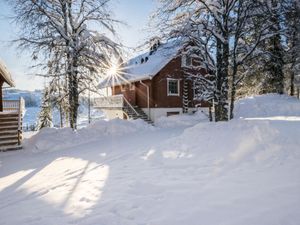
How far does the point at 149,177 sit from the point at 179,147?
2602 mm

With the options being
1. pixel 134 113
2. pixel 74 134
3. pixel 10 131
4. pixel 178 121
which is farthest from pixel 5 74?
pixel 178 121

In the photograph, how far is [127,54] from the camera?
16.3 meters

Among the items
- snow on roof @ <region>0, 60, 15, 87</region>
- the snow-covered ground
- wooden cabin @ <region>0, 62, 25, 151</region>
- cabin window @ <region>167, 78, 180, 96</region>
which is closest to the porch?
cabin window @ <region>167, 78, 180, 96</region>

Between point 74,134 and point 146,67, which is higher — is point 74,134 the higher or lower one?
the lower one

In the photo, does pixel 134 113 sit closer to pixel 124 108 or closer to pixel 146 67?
pixel 124 108

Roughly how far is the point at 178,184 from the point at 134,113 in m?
18.7

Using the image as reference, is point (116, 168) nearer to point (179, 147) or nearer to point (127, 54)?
point (179, 147)

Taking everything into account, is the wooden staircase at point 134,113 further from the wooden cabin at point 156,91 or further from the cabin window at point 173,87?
the cabin window at point 173,87

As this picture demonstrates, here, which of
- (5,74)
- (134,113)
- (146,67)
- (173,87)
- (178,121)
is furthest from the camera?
(173,87)

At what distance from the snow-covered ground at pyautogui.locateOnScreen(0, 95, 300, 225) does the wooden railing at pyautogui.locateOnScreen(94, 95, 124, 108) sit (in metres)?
14.7

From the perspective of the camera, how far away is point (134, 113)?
77.8 feet

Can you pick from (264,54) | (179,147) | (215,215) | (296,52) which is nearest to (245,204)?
(215,215)

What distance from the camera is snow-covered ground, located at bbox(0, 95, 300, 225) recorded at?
3.87 m

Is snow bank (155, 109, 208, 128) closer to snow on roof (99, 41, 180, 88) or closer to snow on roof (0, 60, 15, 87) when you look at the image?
snow on roof (99, 41, 180, 88)
